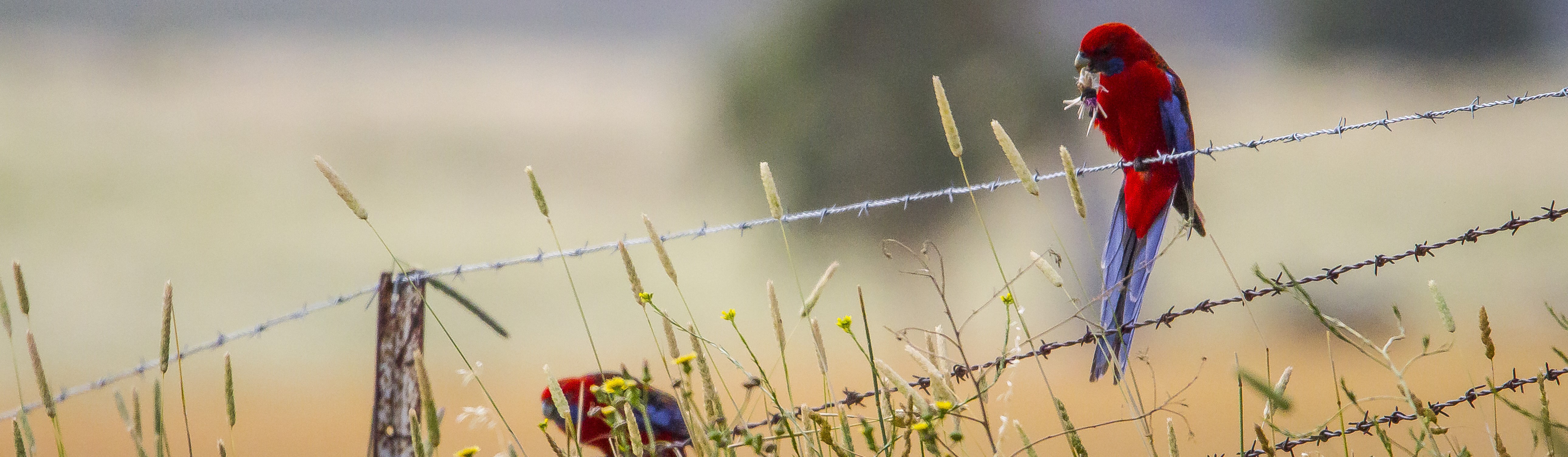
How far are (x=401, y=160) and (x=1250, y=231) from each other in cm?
1030

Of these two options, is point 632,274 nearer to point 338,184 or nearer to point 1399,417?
point 338,184

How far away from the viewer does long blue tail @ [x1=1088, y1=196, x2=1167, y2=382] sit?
1380mm

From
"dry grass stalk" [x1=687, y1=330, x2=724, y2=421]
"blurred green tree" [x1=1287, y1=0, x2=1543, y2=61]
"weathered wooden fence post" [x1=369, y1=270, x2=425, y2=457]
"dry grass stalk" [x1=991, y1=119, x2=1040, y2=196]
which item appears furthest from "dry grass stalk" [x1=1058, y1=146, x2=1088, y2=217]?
"blurred green tree" [x1=1287, y1=0, x2=1543, y2=61]

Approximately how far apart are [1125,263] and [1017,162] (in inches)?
32.0

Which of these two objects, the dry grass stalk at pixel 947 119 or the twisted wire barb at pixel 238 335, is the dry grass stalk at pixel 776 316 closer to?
the dry grass stalk at pixel 947 119

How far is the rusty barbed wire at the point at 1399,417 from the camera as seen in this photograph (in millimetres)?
984

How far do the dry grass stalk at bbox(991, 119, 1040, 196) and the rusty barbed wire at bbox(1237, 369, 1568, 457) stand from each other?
447mm

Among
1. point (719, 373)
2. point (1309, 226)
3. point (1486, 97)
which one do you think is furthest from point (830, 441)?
point (1486, 97)

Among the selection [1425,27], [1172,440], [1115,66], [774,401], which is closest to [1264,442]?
[1172,440]

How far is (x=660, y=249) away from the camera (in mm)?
916

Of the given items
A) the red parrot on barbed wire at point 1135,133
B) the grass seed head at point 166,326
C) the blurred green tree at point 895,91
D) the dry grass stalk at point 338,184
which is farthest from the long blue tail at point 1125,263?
the blurred green tree at point 895,91

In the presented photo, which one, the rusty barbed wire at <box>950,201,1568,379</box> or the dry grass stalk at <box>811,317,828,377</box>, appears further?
the rusty barbed wire at <box>950,201,1568,379</box>

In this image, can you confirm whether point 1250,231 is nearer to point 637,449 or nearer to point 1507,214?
point 1507,214

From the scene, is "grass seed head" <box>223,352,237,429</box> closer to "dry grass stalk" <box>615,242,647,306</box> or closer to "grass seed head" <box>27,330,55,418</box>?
"grass seed head" <box>27,330,55,418</box>
